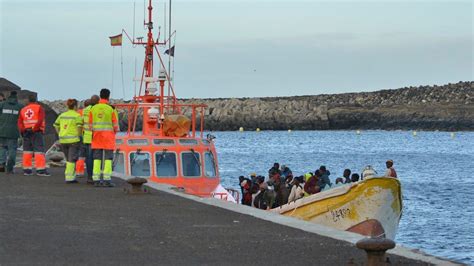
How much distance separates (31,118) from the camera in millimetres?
21969

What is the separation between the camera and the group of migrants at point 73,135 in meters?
19.7

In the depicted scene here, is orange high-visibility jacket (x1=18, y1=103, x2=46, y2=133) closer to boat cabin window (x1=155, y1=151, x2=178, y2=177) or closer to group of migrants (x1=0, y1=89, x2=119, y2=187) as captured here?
group of migrants (x1=0, y1=89, x2=119, y2=187)

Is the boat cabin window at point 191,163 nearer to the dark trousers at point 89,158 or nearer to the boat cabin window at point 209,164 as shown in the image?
A: the boat cabin window at point 209,164

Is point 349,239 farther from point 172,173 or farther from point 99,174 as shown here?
point 172,173

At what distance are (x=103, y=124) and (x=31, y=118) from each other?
9.03 feet

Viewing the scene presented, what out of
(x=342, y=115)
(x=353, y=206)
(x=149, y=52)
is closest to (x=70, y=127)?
(x=353, y=206)

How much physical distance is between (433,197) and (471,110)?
137 meters

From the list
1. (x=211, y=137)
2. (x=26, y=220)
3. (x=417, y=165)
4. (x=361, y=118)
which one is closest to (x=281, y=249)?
(x=26, y=220)

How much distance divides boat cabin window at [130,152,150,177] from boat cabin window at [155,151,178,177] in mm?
240

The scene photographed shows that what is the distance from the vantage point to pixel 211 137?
2611 centimetres

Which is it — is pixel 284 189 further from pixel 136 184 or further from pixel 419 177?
pixel 419 177

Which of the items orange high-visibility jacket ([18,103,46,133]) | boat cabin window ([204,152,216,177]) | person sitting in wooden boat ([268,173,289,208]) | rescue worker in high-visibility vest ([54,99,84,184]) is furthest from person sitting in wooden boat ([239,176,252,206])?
rescue worker in high-visibility vest ([54,99,84,184])

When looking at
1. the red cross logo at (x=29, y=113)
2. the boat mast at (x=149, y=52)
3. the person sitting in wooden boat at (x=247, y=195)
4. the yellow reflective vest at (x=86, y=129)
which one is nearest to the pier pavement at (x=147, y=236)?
the yellow reflective vest at (x=86, y=129)

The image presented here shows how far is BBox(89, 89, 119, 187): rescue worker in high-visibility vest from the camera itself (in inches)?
773
